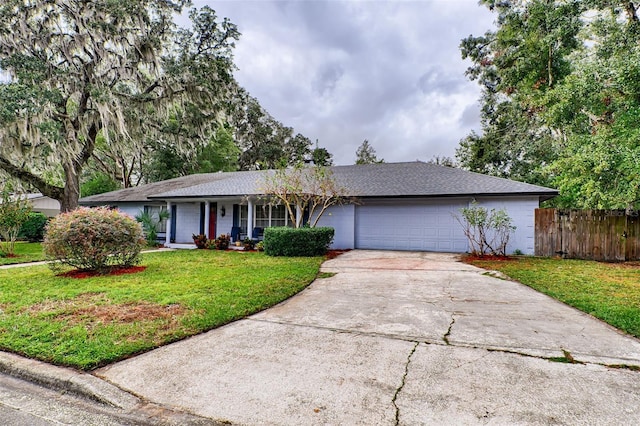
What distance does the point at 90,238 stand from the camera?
7102 millimetres

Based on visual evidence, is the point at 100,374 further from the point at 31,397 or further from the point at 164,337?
the point at 164,337

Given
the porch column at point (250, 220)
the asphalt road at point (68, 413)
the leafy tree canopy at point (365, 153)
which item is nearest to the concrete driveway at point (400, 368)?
the asphalt road at point (68, 413)

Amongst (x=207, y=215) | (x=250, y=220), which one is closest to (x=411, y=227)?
(x=250, y=220)

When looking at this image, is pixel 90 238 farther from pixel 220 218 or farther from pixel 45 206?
pixel 45 206

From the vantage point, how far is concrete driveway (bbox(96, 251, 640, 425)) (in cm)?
229

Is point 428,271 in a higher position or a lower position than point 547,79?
lower

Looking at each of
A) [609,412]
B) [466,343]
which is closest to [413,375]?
[466,343]

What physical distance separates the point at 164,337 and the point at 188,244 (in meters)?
11.6

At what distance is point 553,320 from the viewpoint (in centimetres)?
434

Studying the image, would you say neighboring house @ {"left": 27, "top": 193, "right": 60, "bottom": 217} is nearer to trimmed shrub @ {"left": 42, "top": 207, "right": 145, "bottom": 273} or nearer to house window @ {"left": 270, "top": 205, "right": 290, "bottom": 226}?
house window @ {"left": 270, "top": 205, "right": 290, "bottom": 226}

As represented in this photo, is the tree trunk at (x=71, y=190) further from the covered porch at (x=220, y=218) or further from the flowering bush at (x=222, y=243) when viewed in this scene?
the flowering bush at (x=222, y=243)

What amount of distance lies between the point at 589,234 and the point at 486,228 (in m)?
2.90

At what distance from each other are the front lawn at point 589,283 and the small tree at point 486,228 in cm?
109

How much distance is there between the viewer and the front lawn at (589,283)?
459 centimetres
